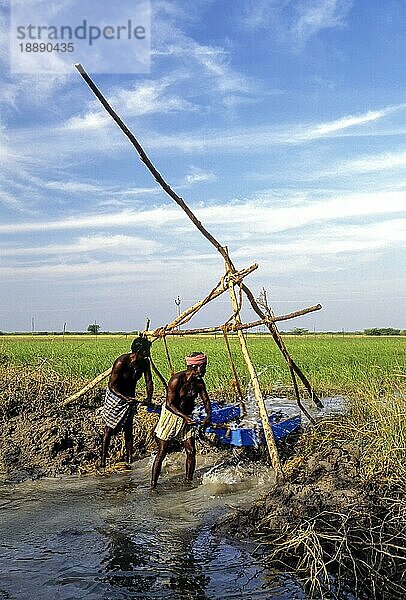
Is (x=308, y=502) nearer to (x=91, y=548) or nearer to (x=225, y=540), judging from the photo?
(x=225, y=540)

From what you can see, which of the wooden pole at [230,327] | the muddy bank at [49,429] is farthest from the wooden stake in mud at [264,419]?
the muddy bank at [49,429]

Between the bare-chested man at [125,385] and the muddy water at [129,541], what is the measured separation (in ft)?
2.34

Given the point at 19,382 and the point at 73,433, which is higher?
the point at 19,382

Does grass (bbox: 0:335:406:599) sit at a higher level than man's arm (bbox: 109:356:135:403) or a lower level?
lower

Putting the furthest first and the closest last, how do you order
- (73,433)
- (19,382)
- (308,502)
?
(19,382) → (73,433) → (308,502)

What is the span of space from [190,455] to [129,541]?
190cm

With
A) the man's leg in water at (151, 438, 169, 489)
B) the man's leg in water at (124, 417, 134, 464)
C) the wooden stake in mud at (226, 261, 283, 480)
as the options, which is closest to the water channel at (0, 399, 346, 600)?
the man's leg in water at (151, 438, 169, 489)

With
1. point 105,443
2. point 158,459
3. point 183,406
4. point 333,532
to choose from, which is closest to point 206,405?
point 183,406

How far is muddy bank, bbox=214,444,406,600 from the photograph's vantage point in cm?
450

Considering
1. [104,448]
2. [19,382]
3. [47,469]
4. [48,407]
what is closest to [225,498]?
[104,448]

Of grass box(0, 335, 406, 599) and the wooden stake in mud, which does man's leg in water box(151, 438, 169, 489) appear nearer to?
the wooden stake in mud

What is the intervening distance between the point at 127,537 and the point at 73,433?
3.36m

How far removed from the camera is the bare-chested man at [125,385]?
25.5 ft

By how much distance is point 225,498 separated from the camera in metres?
6.96
